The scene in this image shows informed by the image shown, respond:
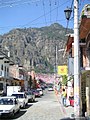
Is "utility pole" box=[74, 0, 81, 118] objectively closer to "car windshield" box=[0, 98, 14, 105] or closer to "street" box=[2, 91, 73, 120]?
"street" box=[2, 91, 73, 120]

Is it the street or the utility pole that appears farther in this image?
the street

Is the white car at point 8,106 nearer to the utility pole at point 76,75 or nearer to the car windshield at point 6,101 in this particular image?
the car windshield at point 6,101

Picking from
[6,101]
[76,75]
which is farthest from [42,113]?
[76,75]

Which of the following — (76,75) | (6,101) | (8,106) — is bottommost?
(8,106)

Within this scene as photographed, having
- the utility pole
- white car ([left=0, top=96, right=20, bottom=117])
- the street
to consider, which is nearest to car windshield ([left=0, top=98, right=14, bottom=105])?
white car ([left=0, top=96, right=20, bottom=117])

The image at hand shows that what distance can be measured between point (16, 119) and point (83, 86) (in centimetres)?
819

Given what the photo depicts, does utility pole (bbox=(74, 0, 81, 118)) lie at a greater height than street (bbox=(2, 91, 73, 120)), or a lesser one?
greater

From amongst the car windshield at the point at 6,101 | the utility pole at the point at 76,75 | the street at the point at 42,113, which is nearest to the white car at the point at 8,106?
the car windshield at the point at 6,101

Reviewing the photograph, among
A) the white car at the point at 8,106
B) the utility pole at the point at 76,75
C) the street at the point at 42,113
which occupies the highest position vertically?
→ the utility pole at the point at 76,75

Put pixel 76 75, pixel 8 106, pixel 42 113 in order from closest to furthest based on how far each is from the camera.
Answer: pixel 76 75
pixel 8 106
pixel 42 113

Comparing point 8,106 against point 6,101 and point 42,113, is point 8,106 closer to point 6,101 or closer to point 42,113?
point 6,101

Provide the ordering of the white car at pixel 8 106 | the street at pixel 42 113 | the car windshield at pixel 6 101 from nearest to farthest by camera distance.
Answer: the white car at pixel 8 106, the street at pixel 42 113, the car windshield at pixel 6 101

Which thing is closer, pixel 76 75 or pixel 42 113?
pixel 76 75

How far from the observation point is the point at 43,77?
163 metres
